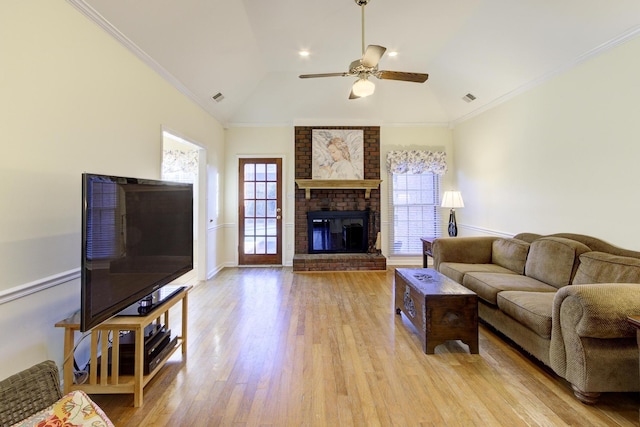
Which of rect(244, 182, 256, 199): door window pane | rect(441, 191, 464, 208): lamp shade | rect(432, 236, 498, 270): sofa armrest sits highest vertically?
rect(244, 182, 256, 199): door window pane

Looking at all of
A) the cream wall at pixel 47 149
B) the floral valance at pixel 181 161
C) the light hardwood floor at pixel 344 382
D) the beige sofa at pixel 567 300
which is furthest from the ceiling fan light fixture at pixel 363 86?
the floral valance at pixel 181 161

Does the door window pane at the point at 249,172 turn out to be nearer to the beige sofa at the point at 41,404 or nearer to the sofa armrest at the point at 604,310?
the beige sofa at the point at 41,404

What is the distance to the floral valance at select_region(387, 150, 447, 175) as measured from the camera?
5.54m

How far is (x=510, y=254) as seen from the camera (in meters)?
3.48

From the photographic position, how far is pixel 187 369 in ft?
7.26

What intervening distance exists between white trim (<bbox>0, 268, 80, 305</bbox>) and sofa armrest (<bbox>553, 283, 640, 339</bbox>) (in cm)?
342

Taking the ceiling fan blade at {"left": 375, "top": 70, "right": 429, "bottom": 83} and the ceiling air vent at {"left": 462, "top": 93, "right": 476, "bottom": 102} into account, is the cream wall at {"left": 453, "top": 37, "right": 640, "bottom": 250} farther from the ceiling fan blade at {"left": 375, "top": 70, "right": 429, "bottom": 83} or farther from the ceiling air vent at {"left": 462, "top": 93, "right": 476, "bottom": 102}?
the ceiling fan blade at {"left": 375, "top": 70, "right": 429, "bottom": 83}

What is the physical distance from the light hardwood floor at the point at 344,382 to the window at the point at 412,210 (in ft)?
9.08

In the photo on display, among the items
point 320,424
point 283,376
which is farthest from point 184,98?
point 320,424

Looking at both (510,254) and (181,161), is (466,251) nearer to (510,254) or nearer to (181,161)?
(510,254)

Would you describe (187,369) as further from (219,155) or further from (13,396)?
(219,155)

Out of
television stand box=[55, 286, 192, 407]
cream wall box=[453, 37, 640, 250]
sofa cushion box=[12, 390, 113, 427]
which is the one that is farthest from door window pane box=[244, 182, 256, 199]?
sofa cushion box=[12, 390, 113, 427]

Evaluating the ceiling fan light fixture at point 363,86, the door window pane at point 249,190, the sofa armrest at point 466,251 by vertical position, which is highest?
the ceiling fan light fixture at point 363,86

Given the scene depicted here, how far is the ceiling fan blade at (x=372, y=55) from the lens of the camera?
2441mm
